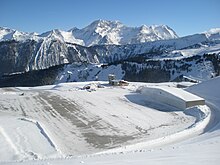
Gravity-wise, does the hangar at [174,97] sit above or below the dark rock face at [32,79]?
above

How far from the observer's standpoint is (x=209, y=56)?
113688 millimetres

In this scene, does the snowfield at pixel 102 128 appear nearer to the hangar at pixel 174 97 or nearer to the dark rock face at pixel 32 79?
the hangar at pixel 174 97

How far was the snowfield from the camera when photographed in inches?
552

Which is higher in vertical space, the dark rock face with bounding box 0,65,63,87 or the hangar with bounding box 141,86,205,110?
the hangar with bounding box 141,86,205,110

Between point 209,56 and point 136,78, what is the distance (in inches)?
1167

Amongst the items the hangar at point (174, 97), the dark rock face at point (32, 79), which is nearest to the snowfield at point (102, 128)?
the hangar at point (174, 97)

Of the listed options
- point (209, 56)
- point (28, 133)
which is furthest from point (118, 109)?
point (209, 56)

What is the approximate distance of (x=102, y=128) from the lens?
73.9 ft

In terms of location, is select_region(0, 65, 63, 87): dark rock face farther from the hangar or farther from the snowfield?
the hangar

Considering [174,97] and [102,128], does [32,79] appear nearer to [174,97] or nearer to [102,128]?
[174,97]

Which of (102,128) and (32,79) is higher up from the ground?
(102,128)

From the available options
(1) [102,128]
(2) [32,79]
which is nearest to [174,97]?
(1) [102,128]

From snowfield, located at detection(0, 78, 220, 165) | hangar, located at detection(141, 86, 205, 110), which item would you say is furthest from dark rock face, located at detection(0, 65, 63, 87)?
hangar, located at detection(141, 86, 205, 110)

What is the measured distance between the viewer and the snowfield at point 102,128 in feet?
46.0
